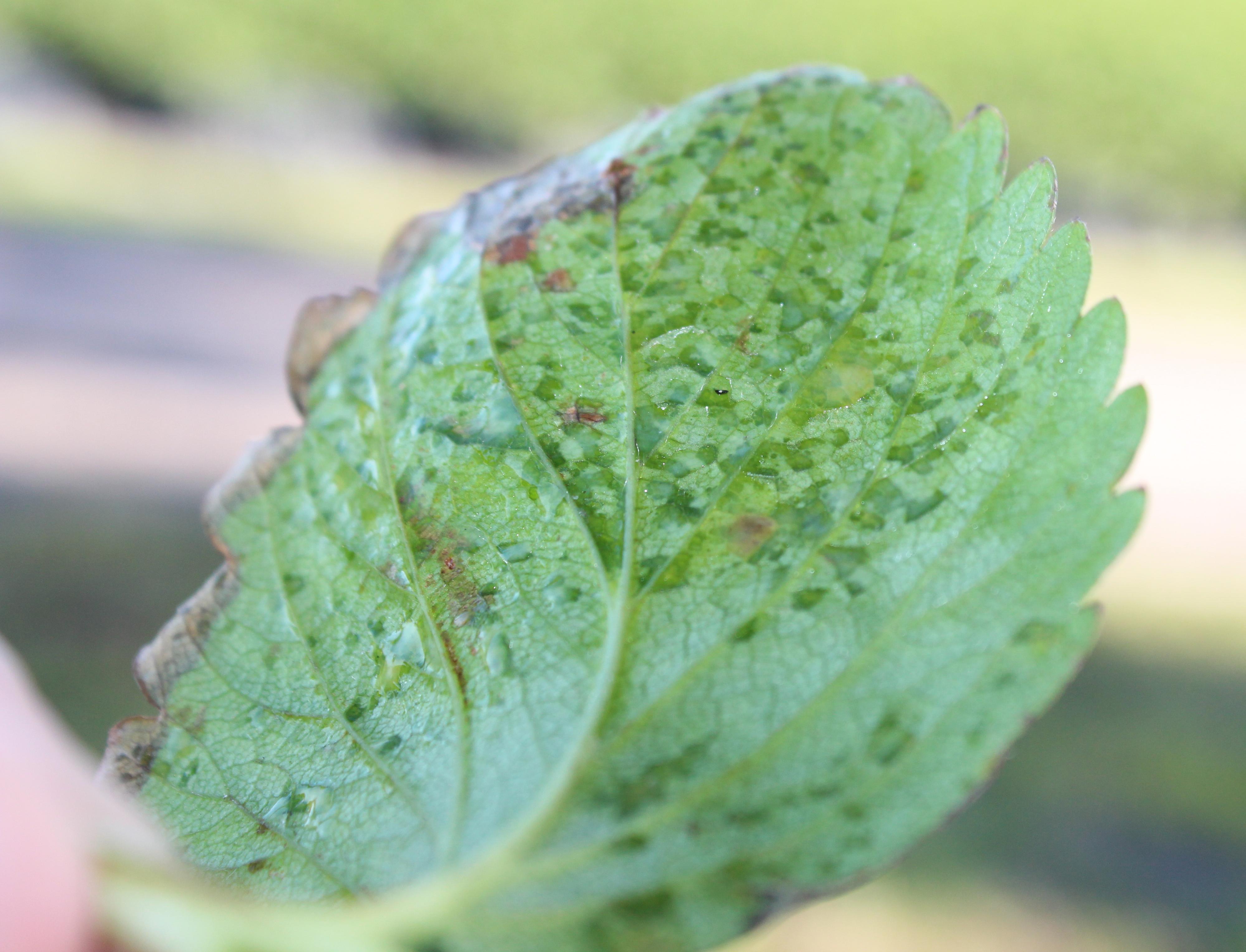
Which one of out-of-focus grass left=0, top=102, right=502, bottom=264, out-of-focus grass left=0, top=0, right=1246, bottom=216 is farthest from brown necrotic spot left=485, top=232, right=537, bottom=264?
out-of-focus grass left=0, top=0, right=1246, bottom=216

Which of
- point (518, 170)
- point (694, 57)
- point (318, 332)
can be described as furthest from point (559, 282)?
point (694, 57)

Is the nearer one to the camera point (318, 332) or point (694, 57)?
point (318, 332)

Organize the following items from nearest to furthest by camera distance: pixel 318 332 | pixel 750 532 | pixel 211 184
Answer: pixel 750 532
pixel 318 332
pixel 211 184

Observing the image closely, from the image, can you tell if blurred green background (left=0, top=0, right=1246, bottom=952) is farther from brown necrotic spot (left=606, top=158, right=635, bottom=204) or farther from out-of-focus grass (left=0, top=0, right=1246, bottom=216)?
brown necrotic spot (left=606, top=158, right=635, bottom=204)

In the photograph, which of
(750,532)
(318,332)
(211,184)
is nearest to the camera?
(750,532)

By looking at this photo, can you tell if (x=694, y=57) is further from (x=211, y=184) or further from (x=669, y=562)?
(x=669, y=562)

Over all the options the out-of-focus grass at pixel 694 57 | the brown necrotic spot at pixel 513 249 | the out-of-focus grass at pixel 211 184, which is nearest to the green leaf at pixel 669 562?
the brown necrotic spot at pixel 513 249

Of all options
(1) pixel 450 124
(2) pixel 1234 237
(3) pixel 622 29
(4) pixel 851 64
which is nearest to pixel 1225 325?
(2) pixel 1234 237
